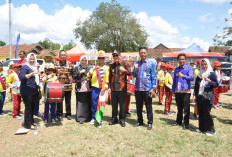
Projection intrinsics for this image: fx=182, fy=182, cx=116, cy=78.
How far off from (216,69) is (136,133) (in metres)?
4.64

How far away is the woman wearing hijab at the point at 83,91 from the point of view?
5219 millimetres

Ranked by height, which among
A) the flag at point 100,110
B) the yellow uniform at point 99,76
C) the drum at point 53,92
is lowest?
the flag at point 100,110

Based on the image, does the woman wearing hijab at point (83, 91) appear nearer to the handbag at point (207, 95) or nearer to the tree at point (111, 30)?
the handbag at point (207, 95)

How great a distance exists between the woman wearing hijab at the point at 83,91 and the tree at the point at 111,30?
2677cm

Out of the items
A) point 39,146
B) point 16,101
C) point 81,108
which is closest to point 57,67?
point 81,108

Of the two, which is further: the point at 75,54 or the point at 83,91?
the point at 75,54

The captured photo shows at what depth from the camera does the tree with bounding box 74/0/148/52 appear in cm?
3145

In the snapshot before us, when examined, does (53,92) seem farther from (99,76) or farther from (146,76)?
(146,76)

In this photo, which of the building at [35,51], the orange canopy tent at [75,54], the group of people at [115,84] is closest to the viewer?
the group of people at [115,84]

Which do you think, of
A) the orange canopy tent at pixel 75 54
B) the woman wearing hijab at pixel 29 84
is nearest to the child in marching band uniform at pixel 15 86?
the woman wearing hijab at pixel 29 84

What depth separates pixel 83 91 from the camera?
5273 mm

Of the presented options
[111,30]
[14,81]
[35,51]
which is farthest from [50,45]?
[14,81]

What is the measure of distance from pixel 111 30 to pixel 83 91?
92.9 feet

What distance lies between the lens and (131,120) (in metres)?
5.78
